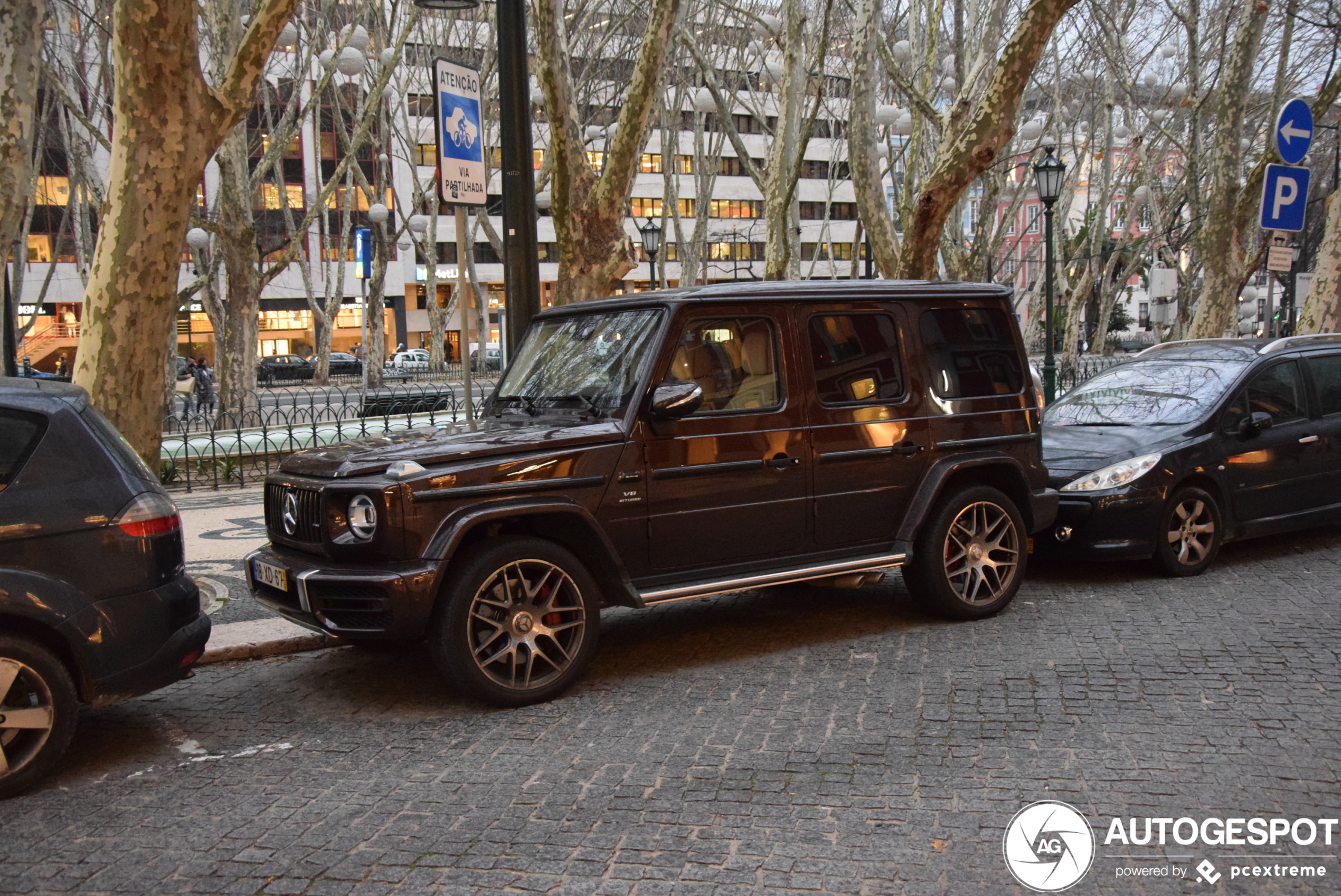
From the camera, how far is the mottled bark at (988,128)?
500 inches

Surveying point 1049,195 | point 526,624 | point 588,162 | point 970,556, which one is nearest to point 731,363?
point 526,624

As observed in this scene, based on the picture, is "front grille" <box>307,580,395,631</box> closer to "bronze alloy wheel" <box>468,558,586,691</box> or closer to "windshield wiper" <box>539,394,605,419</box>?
"bronze alloy wheel" <box>468,558,586,691</box>

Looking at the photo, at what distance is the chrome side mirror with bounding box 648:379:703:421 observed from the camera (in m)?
5.82

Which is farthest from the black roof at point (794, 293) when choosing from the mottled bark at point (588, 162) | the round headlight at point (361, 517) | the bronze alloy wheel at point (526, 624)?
the mottled bark at point (588, 162)

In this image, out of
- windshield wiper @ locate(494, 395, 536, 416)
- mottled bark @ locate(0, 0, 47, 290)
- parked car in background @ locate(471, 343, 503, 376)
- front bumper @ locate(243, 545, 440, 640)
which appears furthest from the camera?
parked car in background @ locate(471, 343, 503, 376)

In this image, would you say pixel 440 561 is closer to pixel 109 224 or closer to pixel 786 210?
pixel 109 224

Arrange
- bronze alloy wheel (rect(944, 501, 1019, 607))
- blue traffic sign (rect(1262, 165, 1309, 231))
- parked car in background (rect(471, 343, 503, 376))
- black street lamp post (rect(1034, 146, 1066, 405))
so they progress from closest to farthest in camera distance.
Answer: bronze alloy wheel (rect(944, 501, 1019, 607)) < blue traffic sign (rect(1262, 165, 1309, 231)) < black street lamp post (rect(1034, 146, 1066, 405)) < parked car in background (rect(471, 343, 503, 376))

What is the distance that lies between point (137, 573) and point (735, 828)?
2672 millimetres

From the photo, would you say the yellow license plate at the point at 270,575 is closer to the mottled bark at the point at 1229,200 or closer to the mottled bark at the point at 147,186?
the mottled bark at the point at 147,186

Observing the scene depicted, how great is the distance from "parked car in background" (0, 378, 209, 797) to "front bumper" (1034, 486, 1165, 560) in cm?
573

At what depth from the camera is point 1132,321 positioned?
81.8 meters

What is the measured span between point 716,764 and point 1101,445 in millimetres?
5018

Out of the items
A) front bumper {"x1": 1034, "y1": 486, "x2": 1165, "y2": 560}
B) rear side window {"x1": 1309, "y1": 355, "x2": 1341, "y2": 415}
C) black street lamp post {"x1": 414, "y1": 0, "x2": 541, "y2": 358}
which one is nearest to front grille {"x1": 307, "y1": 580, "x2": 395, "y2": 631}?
black street lamp post {"x1": 414, "y1": 0, "x2": 541, "y2": 358}

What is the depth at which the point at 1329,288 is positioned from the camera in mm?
17156
